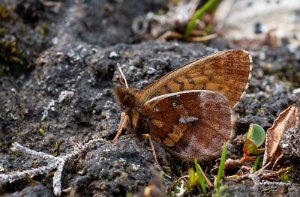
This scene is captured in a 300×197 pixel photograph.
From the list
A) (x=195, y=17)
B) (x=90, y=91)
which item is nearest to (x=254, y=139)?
(x=90, y=91)

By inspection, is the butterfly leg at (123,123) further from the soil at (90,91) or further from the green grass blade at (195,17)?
the green grass blade at (195,17)

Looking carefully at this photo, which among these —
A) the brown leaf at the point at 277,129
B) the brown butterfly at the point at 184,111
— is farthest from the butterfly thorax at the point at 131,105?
the brown leaf at the point at 277,129

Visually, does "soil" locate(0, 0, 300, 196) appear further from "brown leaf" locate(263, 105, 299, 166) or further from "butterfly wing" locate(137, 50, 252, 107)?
"butterfly wing" locate(137, 50, 252, 107)

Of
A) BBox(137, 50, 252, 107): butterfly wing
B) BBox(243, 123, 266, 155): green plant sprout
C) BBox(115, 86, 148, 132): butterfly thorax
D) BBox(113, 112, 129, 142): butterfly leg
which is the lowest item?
BBox(243, 123, 266, 155): green plant sprout

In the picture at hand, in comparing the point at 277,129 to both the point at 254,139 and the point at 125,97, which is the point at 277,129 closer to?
the point at 254,139

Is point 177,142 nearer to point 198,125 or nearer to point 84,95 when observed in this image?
point 198,125

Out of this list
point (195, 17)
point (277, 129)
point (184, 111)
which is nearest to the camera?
point (184, 111)

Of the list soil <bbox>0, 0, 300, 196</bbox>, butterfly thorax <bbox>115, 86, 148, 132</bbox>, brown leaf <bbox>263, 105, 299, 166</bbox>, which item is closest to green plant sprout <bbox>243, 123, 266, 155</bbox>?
brown leaf <bbox>263, 105, 299, 166</bbox>
